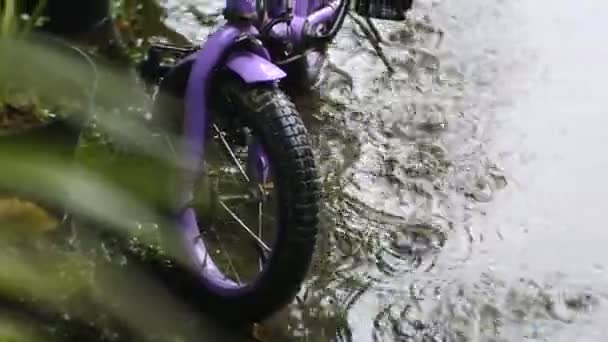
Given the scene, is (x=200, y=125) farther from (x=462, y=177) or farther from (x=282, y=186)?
(x=462, y=177)

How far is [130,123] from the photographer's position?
86.7 inches

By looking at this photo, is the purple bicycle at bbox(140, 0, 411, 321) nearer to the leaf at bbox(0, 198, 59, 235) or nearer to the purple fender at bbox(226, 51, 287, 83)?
the purple fender at bbox(226, 51, 287, 83)

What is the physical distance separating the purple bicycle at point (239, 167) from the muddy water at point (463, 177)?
0.19 meters

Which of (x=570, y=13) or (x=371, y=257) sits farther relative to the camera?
(x=570, y=13)

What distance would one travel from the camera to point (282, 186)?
193cm

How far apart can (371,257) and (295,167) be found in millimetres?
592

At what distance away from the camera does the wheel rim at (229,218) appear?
207 cm

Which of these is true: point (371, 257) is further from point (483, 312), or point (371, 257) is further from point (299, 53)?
point (299, 53)

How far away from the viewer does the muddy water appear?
2.26 metres

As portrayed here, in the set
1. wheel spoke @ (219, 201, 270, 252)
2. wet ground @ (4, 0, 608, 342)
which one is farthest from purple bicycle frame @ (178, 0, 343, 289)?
wet ground @ (4, 0, 608, 342)

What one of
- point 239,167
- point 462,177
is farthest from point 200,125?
point 462,177

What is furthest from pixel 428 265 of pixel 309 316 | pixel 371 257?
pixel 309 316

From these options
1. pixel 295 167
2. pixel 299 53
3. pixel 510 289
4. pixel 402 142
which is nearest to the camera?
pixel 295 167

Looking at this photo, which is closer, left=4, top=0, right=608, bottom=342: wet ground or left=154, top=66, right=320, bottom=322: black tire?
→ left=154, top=66, right=320, bottom=322: black tire
